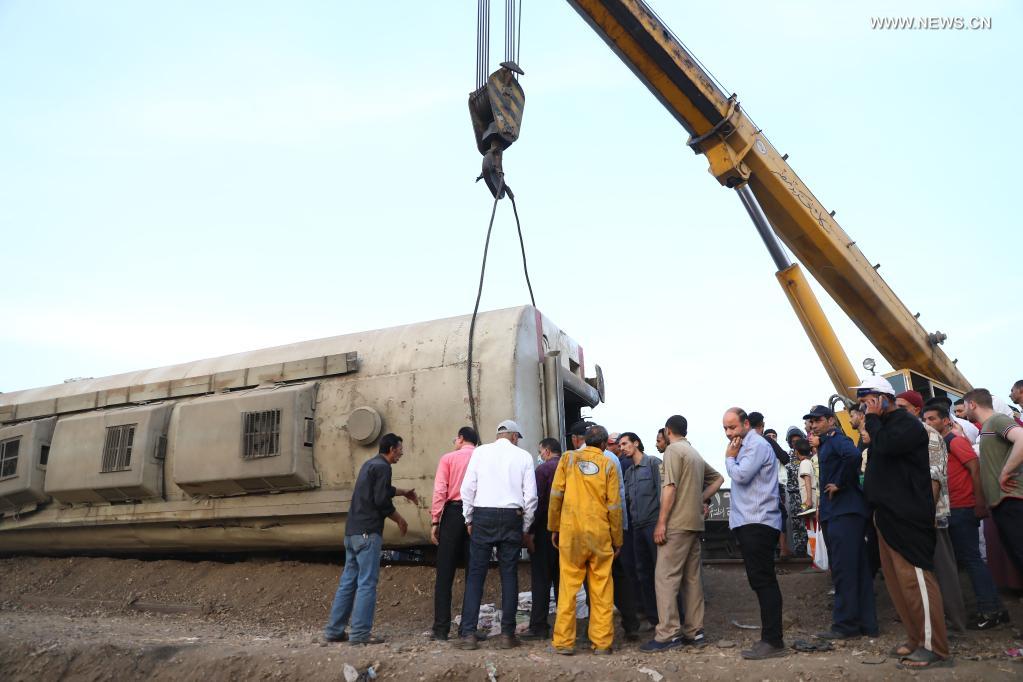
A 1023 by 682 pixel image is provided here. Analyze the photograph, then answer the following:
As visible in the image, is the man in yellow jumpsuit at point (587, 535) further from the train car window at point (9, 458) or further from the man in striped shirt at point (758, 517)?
the train car window at point (9, 458)

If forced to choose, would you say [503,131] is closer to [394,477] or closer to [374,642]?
[394,477]

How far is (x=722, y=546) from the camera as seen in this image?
33.8ft

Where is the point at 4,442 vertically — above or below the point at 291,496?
above

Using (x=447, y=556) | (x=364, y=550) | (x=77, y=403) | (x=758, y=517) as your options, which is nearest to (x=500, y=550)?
Answer: (x=447, y=556)

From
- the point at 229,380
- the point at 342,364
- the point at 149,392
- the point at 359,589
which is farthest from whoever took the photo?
the point at 149,392

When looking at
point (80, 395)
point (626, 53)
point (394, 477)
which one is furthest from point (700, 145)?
point (80, 395)

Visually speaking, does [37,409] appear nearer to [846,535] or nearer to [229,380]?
[229,380]

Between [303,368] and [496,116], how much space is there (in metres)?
3.27

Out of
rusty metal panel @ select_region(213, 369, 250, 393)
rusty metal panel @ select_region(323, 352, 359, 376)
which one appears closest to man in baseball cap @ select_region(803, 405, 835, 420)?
rusty metal panel @ select_region(323, 352, 359, 376)

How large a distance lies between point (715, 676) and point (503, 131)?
5.41 metres

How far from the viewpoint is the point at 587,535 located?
5590mm

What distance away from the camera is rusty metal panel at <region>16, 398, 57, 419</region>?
9.92 meters

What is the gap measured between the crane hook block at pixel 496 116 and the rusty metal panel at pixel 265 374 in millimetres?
2958

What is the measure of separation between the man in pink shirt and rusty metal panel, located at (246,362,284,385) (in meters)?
3.01
